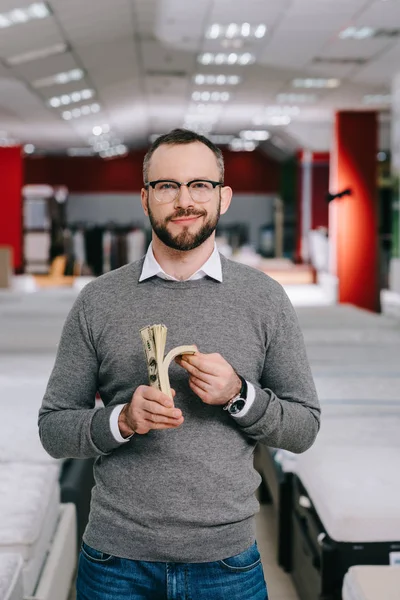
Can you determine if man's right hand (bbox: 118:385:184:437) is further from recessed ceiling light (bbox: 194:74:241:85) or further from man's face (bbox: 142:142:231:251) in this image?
recessed ceiling light (bbox: 194:74:241:85)

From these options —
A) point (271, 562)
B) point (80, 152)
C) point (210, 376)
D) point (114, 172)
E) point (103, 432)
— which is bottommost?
point (271, 562)

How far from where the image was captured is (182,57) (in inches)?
314

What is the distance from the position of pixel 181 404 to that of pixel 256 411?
0.14 meters

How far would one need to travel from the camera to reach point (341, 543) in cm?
203

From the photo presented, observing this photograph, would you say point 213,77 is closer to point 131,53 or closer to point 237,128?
point 131,53

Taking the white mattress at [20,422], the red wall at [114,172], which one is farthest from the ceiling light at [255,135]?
the white mattress at [20,422]

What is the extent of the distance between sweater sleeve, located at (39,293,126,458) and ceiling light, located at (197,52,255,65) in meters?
6.76

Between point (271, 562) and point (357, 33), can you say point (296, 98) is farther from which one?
point (271, 562)

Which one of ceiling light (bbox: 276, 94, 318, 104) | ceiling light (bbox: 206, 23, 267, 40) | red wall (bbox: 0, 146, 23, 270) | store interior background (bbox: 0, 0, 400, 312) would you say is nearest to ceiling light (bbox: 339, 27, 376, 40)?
store interior background (bbox: 0, 0, 400, 312)

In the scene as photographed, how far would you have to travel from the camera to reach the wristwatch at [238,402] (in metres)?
1.33

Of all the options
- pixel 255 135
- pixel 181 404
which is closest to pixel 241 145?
pixel 255 135

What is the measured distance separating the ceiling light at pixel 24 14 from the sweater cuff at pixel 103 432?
16.6ft

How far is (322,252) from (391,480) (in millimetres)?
10680

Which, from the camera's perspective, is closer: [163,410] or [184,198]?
[163,410]
